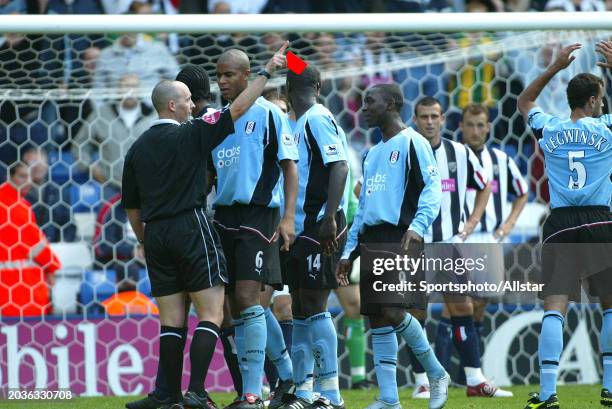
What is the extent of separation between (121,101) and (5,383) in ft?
8.44

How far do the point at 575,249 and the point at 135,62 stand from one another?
16.4 feet

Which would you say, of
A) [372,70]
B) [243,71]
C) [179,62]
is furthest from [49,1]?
[243,71]

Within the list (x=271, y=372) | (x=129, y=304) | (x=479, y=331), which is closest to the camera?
(x=271, y=372)

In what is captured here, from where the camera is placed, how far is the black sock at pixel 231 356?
659cm

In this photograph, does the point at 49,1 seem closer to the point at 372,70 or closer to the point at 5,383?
the point at 372,70

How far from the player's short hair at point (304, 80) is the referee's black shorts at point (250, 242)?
2.47 feet

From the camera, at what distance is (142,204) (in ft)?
19.1

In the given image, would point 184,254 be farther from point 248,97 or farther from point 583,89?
point 583,89

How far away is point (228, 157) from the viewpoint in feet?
20.0

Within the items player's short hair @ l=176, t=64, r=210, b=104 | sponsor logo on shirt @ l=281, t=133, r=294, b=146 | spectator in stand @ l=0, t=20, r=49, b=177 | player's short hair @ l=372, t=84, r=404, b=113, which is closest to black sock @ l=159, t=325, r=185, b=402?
sponsor logo on shirt @ l=281, t=133, r=294, b=146

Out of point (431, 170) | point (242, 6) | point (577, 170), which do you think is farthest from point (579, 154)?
point (242, 6)

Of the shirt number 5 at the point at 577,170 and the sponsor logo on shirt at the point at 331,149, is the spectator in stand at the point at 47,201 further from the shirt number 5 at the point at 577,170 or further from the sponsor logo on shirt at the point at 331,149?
the shirt number 5 at the point at 577,170

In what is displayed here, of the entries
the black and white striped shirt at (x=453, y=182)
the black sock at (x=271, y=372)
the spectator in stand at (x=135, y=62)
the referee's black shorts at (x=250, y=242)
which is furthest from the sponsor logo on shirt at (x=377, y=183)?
the spectator in stand at (x=135, y=62)

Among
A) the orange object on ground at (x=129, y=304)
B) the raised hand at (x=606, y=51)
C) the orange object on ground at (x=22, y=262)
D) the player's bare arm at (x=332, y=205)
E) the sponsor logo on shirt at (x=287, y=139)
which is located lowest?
the orange object on ground at (x=129, y=304)
